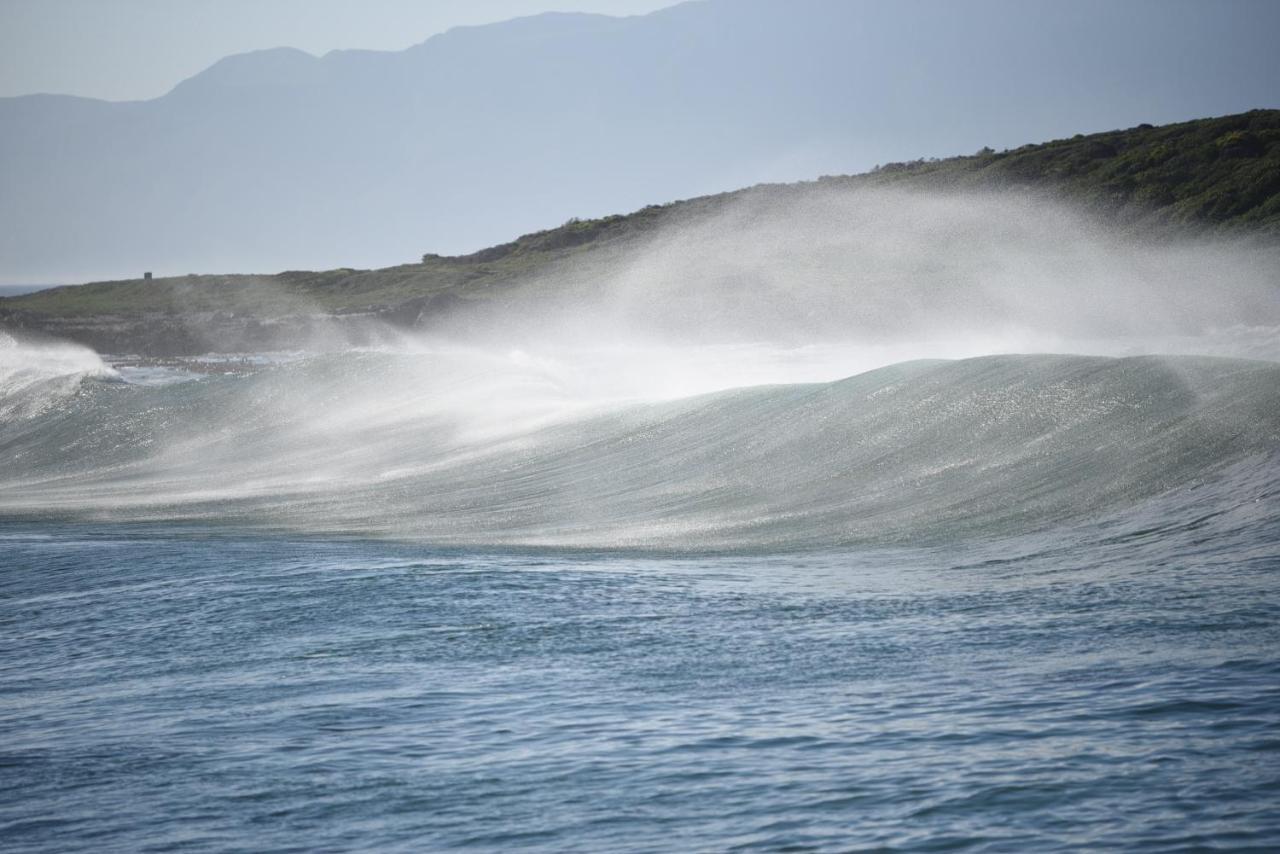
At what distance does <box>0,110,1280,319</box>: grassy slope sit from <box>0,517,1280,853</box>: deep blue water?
1746 inches

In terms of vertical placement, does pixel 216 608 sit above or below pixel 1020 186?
below

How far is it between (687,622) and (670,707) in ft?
8.15

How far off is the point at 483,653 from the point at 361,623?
1.59 metres

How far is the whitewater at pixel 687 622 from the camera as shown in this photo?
7.15 meters

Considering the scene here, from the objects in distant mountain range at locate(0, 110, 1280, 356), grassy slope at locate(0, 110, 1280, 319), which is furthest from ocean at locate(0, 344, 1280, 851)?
grassy slope at locate(0, 110, 1280, 319)

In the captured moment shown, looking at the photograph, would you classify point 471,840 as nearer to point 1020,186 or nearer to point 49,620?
point 49,620

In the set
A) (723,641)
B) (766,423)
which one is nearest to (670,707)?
(723,641)

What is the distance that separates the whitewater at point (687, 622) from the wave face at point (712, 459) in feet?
0.31

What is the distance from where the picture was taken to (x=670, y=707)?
883 centimetres

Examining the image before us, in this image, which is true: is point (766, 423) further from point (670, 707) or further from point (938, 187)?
point (938, 187)

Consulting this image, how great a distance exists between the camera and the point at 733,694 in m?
9.03

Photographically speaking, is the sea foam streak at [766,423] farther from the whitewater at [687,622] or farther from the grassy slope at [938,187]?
the grassy slope at [938,187]

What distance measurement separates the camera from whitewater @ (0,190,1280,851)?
7.15m

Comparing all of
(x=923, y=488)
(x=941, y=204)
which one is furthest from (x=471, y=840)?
(x=941, y=204)
